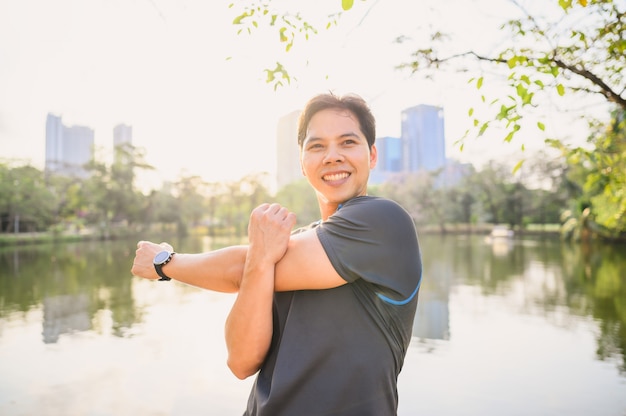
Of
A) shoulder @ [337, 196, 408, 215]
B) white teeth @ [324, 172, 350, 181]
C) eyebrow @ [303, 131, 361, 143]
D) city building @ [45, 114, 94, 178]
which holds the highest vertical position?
city building @ [45, 114, 94, 178]

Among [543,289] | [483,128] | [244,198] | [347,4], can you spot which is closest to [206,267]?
[347,4]

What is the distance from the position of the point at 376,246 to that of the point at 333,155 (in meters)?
0.28

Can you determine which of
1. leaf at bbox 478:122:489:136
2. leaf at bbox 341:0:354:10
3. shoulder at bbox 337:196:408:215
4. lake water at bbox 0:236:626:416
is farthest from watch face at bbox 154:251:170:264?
lake water at bbox 0:236:626:416

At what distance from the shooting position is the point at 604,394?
4.58 m

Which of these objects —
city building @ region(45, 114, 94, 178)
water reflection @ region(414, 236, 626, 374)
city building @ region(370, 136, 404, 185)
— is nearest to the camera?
city building @ region(370, 136, 404, 185)

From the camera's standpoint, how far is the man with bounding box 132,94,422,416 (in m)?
0.95

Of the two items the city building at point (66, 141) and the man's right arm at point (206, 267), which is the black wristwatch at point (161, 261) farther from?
the city building at point (66, 141)

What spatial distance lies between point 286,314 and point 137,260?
473 millimetres

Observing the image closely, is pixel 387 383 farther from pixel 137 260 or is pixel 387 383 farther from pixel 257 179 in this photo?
pixel 257 179

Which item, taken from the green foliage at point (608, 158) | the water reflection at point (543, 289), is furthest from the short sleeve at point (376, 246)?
the water reflection at point (543, 289)

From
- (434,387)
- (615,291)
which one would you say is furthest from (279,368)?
(615,291)

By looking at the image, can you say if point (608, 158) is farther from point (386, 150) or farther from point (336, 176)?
point (336, 176)

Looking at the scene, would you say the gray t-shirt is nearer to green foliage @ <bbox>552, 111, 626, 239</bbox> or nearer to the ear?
the ear

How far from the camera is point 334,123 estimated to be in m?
1.12
